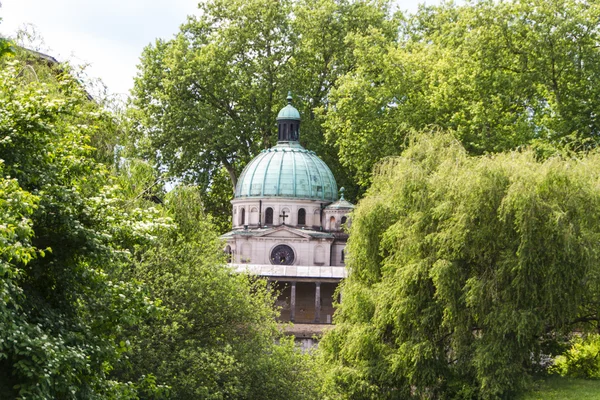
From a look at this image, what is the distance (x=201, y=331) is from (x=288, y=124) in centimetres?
3895

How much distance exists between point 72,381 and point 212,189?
55126mm

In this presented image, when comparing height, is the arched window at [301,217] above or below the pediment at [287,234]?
above

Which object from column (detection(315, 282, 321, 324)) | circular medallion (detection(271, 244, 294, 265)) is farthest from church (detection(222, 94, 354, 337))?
column (detection(315, 282, 321, 324))

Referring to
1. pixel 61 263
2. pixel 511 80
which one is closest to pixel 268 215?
pixel 511 80

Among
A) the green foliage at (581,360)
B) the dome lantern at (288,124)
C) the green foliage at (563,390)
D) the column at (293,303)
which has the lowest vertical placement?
the green foliage at (563,390)

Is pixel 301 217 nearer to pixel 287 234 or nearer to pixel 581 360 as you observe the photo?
pixel 287 234

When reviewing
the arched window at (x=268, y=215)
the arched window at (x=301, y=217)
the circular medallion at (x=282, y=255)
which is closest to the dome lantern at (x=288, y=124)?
the arched window at (x=268, y=215)

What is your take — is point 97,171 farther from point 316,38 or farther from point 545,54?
point 316,38

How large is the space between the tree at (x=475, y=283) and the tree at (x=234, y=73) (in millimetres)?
33245

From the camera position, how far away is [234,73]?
216 ft

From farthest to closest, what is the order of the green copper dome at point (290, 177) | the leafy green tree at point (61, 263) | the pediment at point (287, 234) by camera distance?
the pediment at point (287, 234) < the green copper dome at point (290, 177) < the leafy green tree at point (61, 263)

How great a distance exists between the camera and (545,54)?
46.1 metres

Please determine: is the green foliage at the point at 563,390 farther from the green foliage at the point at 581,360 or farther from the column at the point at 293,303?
the column at the point at 293,303

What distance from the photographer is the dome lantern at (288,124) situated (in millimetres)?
64938
